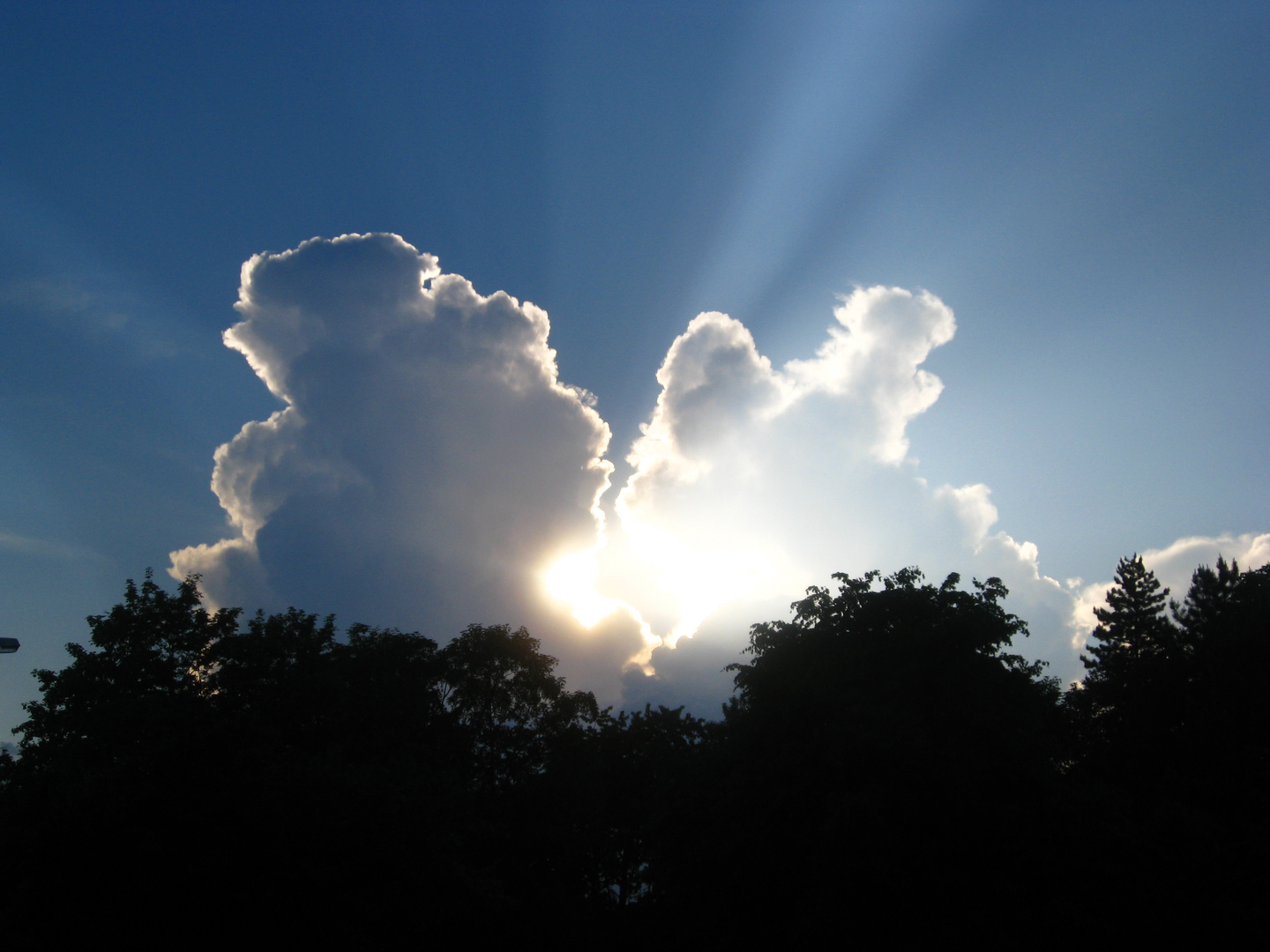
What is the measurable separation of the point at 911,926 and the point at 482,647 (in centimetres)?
2282

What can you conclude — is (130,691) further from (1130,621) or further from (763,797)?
Result: (1130,621)

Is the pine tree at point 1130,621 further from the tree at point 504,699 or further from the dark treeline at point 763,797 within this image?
the tree at point 504,699

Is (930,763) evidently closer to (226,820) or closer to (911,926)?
(911,926)

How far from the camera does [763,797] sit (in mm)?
18859

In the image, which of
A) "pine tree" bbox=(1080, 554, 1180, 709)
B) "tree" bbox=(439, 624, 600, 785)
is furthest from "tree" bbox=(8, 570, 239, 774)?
"pine tree" bbox=(1080, 554, 1180, 709)

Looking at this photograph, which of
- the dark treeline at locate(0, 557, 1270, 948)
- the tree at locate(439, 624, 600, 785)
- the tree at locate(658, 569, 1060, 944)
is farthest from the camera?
the tree at locate(439, 624, 600, 785)

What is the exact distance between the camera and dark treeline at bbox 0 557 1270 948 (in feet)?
48.5

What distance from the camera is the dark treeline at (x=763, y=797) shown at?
48.5ft

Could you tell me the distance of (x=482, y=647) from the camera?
33812mm

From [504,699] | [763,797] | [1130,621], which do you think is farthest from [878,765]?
[1130,621]

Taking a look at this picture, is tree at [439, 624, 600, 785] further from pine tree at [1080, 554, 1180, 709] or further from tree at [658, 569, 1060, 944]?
pine tree at [1080, 554, 1180, 709]

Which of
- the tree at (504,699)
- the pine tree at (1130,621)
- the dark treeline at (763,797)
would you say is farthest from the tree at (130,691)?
the pine tree at (1130,621)

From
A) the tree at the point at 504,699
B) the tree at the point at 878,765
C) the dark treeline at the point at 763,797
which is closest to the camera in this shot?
the dark treeline at the point at 763,797

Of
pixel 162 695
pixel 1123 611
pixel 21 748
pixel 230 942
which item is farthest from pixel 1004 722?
pixel 1123 611
